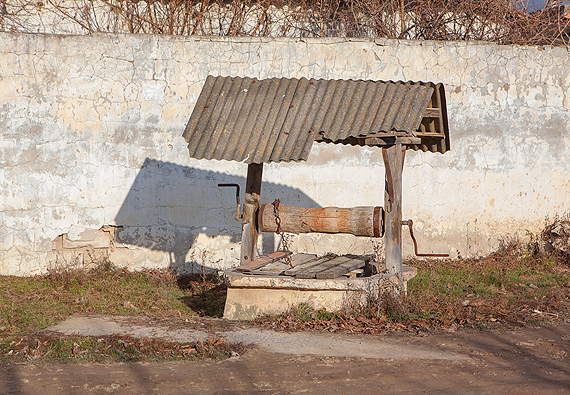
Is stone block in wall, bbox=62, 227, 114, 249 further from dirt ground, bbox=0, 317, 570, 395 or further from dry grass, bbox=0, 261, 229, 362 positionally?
dirt ground, bbox=0, 317, 570, 395

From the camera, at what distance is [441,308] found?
20.1 ft

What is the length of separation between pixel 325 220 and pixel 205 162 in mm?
2975

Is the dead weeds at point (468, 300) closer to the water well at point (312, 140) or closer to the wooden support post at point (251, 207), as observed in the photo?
the water well at point (312, 140)

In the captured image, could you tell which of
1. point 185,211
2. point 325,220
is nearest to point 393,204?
point 325,220

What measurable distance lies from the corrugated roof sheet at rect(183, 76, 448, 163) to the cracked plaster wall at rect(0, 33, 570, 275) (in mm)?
2196

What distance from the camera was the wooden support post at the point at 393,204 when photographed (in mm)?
5840

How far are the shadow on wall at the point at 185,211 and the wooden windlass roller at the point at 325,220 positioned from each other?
83.7 inches

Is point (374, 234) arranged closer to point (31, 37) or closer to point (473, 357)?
point (473, 357)

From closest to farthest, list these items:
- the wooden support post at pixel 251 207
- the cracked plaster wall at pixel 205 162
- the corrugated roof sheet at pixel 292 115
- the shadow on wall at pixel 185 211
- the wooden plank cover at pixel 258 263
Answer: the corrugated roof sheet at pixel 292 115, the wooden plank cover at pixel 258 263, the wooden support post at pixel 251 207, the cracked plaster wall at pixel 205 162, the shadow on wall at pixel 185 211

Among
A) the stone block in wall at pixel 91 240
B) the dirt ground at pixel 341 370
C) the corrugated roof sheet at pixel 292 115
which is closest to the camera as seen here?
the dirt ground at pixel 341 370

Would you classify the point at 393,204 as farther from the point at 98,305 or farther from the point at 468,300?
the point at 98,305

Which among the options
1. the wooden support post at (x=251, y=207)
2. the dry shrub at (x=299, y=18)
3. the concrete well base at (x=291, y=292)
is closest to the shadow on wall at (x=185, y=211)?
the wooden support post at (x=251, y=207)

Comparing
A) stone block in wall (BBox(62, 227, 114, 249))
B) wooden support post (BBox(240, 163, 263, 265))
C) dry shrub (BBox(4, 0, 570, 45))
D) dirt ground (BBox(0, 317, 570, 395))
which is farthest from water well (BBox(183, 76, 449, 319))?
dry shrub (BBox(4, 0, 570, 45))

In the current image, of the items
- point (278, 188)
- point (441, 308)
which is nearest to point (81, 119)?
point (278, 188)
